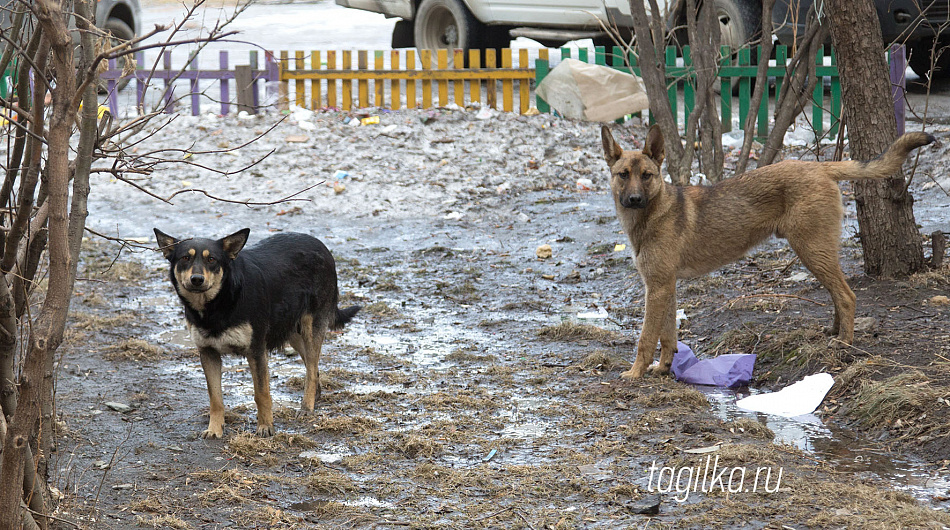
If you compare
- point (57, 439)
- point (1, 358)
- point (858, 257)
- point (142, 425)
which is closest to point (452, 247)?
point (858, 257)

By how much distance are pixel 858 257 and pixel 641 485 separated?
14.1ft

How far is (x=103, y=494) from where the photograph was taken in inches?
172

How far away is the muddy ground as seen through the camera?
4199 millimetres

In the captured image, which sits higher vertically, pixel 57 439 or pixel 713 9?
pixel 713 9

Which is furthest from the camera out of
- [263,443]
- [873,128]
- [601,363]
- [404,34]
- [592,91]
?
[404,34]

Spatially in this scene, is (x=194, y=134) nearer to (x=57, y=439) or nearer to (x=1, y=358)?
(x=57, y=439)

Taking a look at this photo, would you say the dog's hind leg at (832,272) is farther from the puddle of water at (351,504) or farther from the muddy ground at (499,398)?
the puddle of water at (351,504)

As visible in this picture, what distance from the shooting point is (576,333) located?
7.29m

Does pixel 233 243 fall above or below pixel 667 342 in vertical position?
above

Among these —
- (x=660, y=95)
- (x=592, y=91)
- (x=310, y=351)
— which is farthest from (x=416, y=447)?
(x=592, y=91)

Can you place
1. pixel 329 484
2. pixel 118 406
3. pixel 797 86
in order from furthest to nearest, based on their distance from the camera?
pixel 797 86 → pixel 118 406 → pixel 329 484

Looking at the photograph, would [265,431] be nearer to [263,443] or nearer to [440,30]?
[263,443]

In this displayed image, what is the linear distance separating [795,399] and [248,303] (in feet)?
11.0

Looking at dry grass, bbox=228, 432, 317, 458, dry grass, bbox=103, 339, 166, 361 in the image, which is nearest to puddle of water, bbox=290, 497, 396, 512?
dry grass, bbox=228, 432, 317, 458
